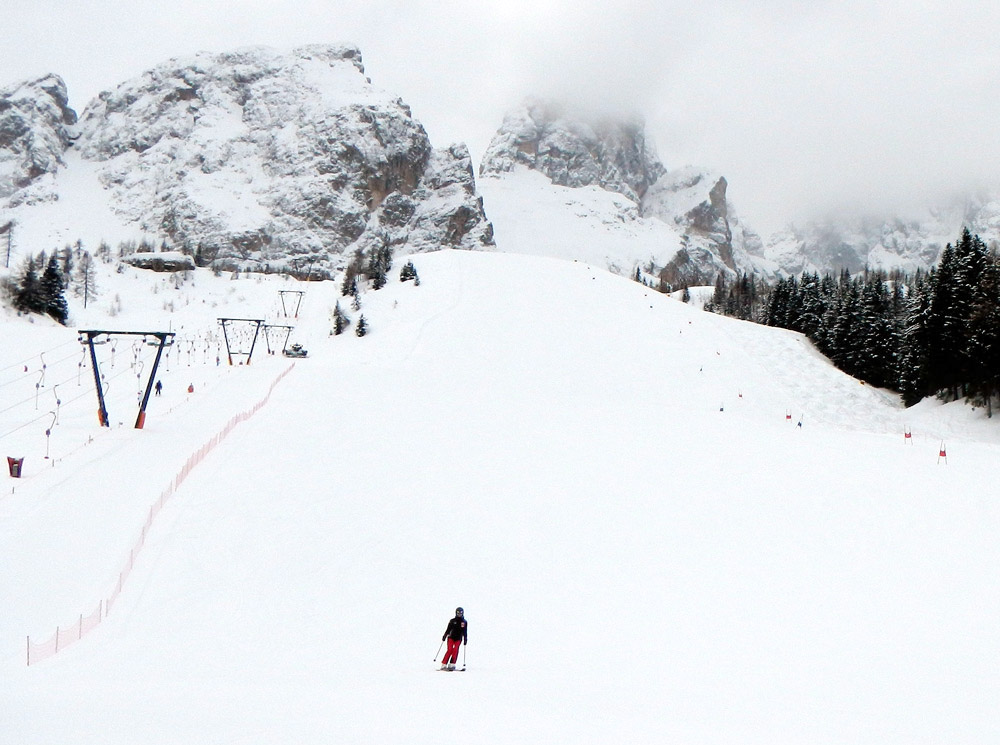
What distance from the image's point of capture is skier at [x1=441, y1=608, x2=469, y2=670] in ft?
36.9

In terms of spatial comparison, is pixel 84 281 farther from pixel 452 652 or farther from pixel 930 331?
pixel 930 331

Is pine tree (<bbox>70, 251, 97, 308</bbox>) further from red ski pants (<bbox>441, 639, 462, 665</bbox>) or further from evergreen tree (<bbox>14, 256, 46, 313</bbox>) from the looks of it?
red ski pants (<bbox>441, 639, 462, 665</bbox>)

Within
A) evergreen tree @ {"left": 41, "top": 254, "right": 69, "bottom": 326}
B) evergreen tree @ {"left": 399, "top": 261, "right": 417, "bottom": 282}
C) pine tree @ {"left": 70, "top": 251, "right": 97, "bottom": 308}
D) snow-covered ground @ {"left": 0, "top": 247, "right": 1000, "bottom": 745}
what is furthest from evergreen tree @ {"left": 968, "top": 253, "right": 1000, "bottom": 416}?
pine tree @ {"left": 70, "top": 251, "right": 97, "bottom": 308}

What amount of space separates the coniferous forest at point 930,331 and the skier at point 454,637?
140 ft

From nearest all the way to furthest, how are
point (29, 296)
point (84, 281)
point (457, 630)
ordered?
point (457, 630) < point (29, 296) < point (84, 281)

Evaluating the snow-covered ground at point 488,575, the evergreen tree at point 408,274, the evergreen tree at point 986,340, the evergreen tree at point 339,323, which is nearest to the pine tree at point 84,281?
the evergreen tree at point 339,323

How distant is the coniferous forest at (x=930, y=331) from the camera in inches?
1693

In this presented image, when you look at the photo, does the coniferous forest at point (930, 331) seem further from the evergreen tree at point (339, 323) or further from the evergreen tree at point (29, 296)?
the evergreen tree at point (29, 296)

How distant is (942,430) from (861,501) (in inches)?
1144

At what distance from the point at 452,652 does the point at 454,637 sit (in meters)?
0.32

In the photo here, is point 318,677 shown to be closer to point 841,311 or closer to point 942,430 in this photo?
point 942,430

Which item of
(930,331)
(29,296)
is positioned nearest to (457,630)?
(930,331)

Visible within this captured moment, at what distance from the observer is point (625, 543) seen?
738 inches

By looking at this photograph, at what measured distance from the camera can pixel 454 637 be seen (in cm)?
1134
